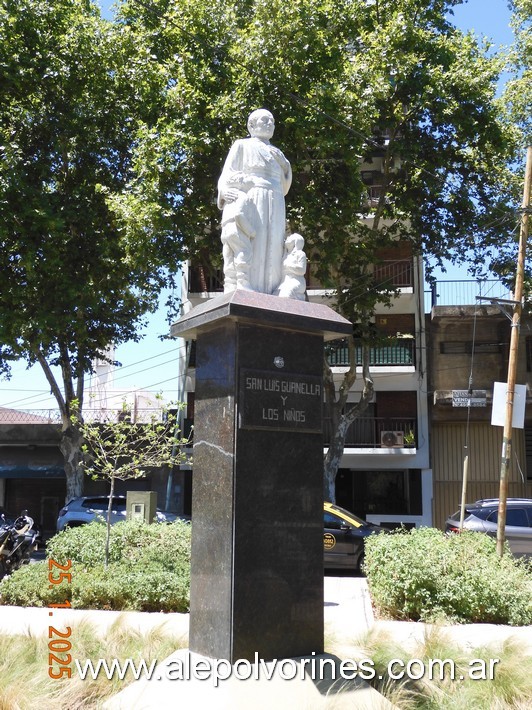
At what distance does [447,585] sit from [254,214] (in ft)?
18.7

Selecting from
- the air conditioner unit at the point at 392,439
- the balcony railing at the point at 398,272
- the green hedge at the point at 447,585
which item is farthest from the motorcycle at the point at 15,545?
the balcony railing at the point at 398,272

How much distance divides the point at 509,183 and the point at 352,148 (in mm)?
5475

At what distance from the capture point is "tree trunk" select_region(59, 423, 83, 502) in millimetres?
23203

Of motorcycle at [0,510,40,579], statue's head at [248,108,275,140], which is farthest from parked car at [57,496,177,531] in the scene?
statue's head at [248,108,275,140]

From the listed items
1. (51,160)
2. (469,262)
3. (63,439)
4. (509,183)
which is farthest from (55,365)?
(509,183)

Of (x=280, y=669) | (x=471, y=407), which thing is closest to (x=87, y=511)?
(x=471, y=407)

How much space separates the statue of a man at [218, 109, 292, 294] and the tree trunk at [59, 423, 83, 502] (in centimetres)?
1734

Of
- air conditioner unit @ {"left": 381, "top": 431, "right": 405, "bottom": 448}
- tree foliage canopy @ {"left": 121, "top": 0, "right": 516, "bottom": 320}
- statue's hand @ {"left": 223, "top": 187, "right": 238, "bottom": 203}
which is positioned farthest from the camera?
air conditioner unit @ {"left": 381, "top": 431, "right": 405, "bottom": 448}

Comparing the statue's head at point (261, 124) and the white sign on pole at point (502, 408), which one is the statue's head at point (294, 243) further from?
the white sign on pole at point (502, 408)

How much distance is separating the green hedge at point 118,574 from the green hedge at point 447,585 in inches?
113

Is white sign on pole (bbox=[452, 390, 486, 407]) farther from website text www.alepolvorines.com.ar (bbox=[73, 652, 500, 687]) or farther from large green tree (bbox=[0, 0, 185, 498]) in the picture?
website text www.alepolvorines.com.ar (bbox=[73, 652, 500, 687])

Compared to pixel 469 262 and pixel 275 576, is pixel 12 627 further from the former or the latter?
pixel 469 262

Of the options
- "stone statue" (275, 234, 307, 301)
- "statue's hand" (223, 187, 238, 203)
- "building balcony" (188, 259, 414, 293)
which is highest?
"building balcony" (188, 259, 414, 293)

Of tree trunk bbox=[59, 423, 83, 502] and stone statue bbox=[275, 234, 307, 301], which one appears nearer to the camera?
stone statue bbox=[275, 234, 307, 301]
